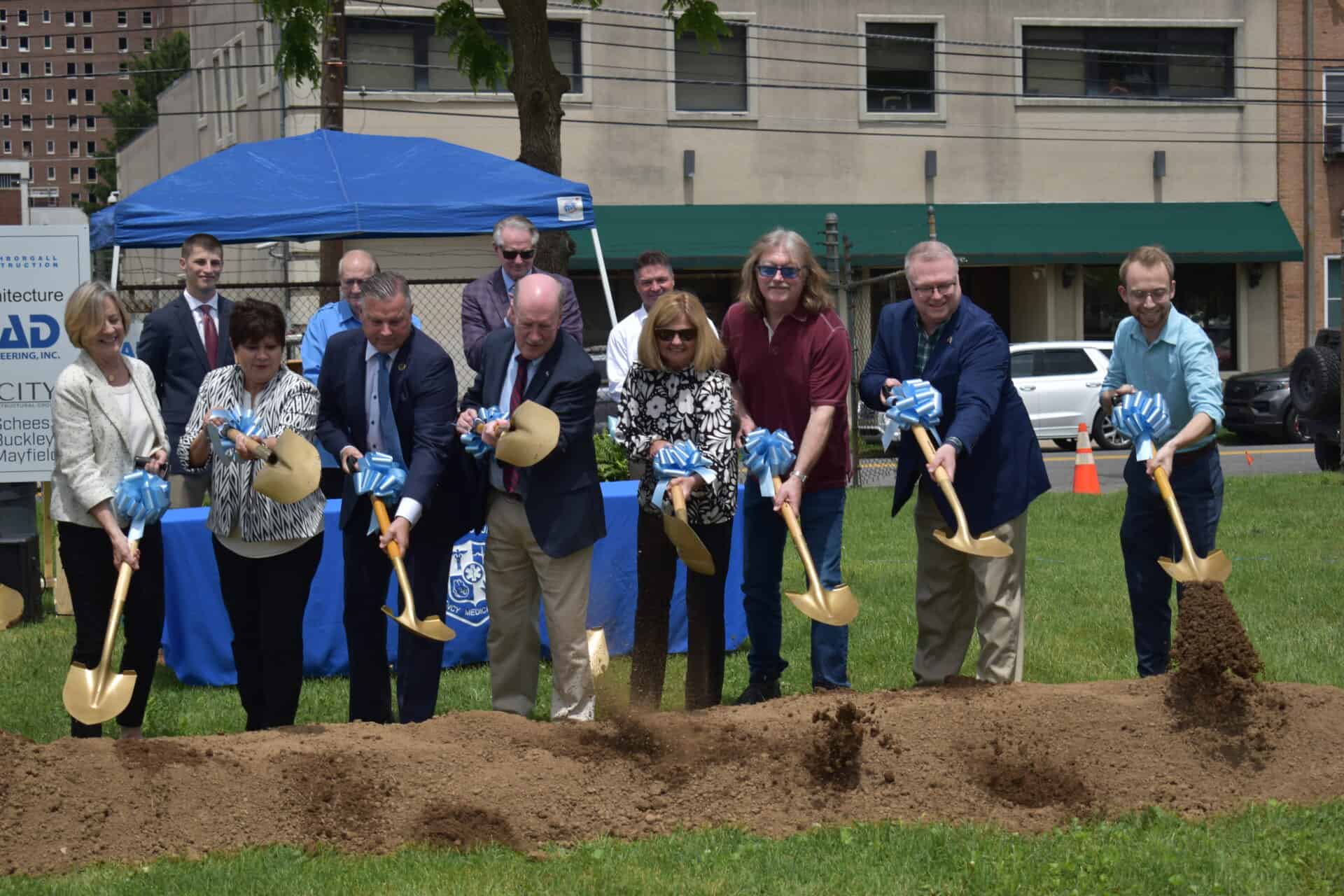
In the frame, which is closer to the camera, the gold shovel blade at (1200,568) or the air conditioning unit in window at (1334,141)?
the gold shovel blade at (1200,568)

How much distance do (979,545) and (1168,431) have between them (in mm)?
1035

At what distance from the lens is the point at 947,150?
27938 millimetres

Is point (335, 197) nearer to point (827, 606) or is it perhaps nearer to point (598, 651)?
point (598, 651)

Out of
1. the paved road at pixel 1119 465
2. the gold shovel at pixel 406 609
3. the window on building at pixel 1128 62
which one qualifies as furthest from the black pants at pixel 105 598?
the window on building at pixel 1128 62

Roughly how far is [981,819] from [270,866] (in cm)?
217

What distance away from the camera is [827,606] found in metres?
5.82

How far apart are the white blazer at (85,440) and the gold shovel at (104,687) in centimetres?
33

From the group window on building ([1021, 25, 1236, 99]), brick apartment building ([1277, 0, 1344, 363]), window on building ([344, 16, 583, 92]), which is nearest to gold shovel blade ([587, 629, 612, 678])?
window on building ([344, 16, 583, 92])

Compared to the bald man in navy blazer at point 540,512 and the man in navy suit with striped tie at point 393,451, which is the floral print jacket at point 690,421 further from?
the man in navy suit with striped tie at point 393,451

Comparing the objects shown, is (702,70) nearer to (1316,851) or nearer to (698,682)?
(698,682)

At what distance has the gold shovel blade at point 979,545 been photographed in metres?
5.66

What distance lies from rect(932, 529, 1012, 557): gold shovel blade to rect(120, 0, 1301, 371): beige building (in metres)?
19.4

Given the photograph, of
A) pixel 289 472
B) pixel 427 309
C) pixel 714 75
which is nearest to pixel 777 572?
pixel 289 472

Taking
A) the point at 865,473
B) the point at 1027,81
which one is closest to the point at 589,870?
the point at 865,473
